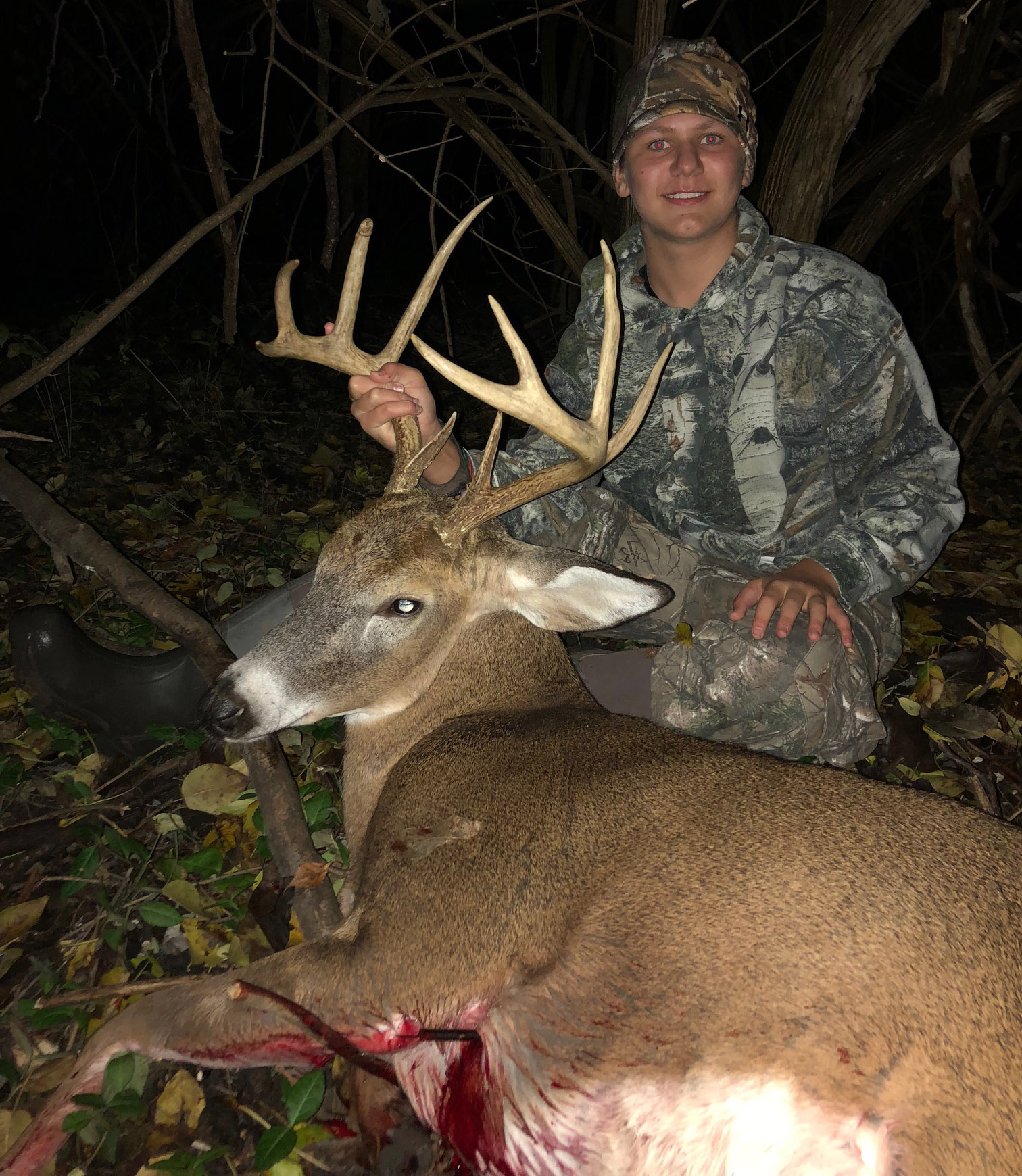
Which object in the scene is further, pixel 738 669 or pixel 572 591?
pixel 738 669

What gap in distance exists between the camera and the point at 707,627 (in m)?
3.27

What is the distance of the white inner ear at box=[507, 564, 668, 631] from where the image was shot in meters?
2.74

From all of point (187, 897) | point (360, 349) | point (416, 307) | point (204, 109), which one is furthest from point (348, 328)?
point (187, 897)

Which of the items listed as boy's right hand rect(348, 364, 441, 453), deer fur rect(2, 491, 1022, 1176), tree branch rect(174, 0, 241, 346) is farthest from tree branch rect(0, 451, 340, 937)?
tree branch rect(174, 0, 241, 346)

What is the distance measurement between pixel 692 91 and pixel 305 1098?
3.31 m

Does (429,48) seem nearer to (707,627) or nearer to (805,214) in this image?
(805,214)

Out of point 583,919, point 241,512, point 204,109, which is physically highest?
point 204,109

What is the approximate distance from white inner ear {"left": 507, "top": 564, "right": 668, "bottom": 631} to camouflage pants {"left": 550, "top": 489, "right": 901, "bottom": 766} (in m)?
0.54

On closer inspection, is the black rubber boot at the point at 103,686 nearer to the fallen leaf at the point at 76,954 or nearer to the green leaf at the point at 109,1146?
the fallen leaf at the point at 76,954

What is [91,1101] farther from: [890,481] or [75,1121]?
[890,481]

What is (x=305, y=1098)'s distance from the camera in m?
2.12

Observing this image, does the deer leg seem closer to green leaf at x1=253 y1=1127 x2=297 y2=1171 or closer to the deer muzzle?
green leaf at x1=253 y1=1127 x2=297 y2=1171

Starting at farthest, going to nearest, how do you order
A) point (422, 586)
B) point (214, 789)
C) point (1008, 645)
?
point (1008, 645)
point (214, 789)
point (422, 586)

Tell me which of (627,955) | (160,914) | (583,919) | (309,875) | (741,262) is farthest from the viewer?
(741,262)
